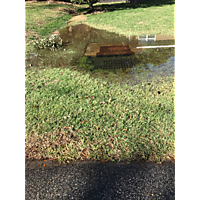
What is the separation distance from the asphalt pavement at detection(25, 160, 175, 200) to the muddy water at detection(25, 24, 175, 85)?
2.92 meters

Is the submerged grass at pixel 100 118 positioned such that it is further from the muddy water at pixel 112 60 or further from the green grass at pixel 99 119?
the muddy water at pixel 112 60

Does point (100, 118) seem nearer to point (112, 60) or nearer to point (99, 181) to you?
point (99, 181)

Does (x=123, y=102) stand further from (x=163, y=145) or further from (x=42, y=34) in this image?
(x=42, y=34)

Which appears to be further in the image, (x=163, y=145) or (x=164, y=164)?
(x=163, y=145)

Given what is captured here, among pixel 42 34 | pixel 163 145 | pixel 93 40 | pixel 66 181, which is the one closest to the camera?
pixel 66 181

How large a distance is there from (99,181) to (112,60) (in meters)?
4.93

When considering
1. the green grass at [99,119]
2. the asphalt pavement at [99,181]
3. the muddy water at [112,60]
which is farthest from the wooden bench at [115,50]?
the asphalt pavement at [99,181]

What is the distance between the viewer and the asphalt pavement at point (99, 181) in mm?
2346

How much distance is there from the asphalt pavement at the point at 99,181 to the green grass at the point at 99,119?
18 cm

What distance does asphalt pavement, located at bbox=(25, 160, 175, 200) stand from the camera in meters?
2.35

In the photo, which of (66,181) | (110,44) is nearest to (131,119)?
(66,181)

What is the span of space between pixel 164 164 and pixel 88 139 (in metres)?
1.56
